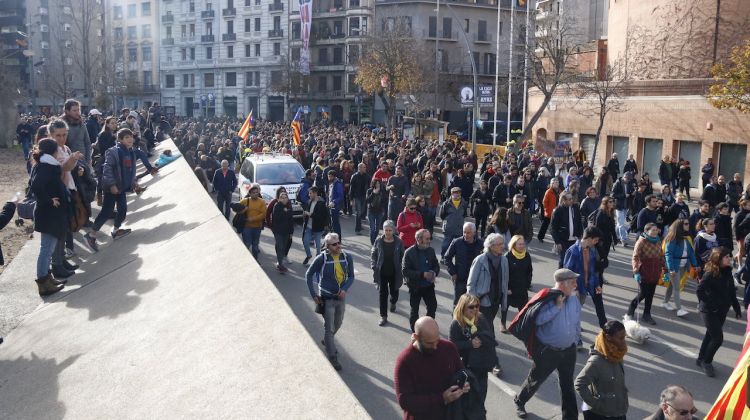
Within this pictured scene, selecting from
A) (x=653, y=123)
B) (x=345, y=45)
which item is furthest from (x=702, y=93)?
(x=345, y=45)

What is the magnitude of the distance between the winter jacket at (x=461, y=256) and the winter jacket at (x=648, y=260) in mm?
2291

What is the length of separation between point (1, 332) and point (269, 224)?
21.6 ft

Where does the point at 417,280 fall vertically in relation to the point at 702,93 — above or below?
below

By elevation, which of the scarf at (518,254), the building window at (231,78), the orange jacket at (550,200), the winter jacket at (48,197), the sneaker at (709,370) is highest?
the building window at (231,78)

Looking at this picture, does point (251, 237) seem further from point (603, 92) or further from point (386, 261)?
point (603, 92)

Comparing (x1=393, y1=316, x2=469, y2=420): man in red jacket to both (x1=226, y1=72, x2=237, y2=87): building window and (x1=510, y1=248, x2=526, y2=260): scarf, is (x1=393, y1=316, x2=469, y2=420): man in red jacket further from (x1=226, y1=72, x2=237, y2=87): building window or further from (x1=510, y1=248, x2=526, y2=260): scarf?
(x1=226, y1=72, x2=237, y2=87): building window

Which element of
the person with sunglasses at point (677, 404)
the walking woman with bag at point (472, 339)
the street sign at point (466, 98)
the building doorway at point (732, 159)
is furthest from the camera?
the street sign at point (466, 98)

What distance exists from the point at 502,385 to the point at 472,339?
1.83m

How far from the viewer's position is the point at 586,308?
35.0 ft

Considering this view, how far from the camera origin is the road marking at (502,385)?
24.3ft

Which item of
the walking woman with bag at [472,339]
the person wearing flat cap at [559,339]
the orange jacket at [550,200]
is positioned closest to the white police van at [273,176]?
the orange jacket at [550,200]

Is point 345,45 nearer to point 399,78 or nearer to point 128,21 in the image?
point 399,78

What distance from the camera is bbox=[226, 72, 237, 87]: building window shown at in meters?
83.7

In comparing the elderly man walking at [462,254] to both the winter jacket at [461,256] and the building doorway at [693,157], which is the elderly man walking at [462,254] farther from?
the building doorway at [693,157]
